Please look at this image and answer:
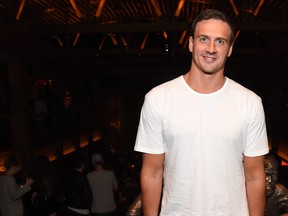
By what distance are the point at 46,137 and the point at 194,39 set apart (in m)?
9.34

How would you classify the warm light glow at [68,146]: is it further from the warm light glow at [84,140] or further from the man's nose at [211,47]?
the man's nose at [211,47]

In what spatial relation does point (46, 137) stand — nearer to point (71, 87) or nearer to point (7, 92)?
point (7, 92)

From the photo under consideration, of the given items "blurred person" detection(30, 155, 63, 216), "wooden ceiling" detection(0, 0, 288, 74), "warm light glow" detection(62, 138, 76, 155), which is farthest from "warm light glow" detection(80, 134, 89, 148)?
"blurred person" detection(30, 155, 63, 216)

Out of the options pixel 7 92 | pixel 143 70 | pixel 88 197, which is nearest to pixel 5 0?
pixel 7 92

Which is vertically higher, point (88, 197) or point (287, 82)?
point (287, 82)

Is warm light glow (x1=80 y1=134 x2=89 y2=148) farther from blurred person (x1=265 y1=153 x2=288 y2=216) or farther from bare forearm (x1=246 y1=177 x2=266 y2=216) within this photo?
bare forearm (x1=246 y1=177 x2=266 y2=216)

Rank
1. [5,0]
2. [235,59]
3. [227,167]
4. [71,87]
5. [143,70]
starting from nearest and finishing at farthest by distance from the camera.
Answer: [227,167] < [5,0] < [71,87] < [235,59] < [143,70]

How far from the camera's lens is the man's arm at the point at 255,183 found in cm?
194

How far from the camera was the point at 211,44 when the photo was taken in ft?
6.06

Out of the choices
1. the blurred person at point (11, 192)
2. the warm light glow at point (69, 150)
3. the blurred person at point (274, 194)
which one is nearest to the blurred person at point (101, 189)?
the blurred person at point (11, 192)

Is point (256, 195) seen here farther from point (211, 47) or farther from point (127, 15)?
point (127, 15)

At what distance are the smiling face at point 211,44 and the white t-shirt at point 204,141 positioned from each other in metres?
0.14

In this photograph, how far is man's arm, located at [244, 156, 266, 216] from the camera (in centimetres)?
194

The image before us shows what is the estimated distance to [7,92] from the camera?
8.77 meters
